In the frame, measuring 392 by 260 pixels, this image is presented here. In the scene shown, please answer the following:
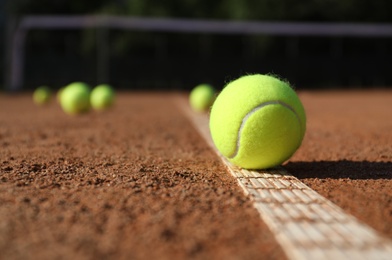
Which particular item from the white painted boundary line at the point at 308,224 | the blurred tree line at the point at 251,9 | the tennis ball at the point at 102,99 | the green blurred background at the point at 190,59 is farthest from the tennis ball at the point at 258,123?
the blurred tree line at the point at 251,9

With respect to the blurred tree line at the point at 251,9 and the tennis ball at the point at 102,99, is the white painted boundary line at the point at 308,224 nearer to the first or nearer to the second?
the tennis ball at the point at 102,99

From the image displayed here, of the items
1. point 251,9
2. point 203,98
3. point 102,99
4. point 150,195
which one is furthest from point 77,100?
point 251,9

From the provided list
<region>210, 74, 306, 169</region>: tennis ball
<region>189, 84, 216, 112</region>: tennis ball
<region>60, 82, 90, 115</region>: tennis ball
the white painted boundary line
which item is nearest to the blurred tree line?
<region>189, 84, 216, 112</region>: tennis ball

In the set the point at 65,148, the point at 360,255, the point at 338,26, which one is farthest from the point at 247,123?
the point at 338,26

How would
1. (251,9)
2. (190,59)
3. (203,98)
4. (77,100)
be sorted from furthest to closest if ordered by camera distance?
(251,9)
(190,59)
(203,98)
(77,100)

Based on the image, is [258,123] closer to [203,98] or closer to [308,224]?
[308,224]

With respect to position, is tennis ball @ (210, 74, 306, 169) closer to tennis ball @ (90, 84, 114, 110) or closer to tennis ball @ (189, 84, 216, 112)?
tennis ball @ (189, 84, 216, 112)

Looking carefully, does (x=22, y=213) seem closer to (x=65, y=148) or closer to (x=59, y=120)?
(x=65, y=148)

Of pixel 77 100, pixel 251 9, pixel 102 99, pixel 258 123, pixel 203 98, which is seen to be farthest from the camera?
pixel 251 9
